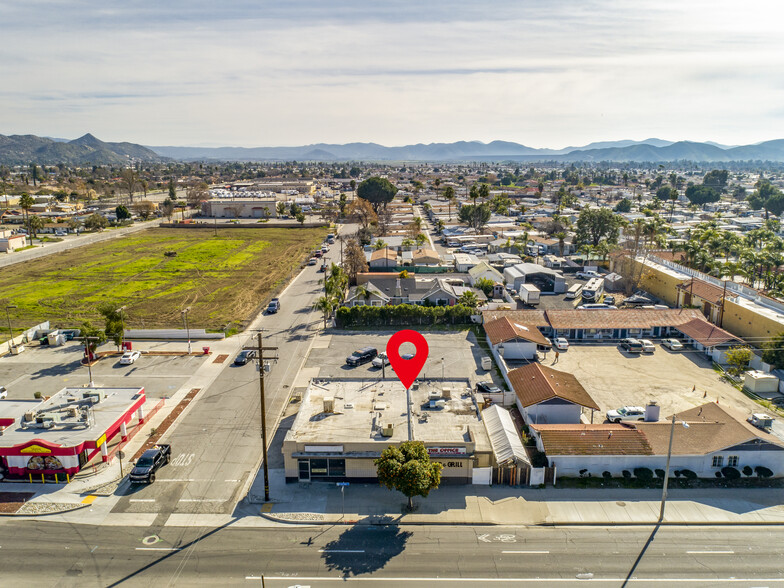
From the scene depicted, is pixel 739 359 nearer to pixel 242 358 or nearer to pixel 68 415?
pixel 242 358

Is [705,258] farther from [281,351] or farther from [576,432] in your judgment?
[281,351]

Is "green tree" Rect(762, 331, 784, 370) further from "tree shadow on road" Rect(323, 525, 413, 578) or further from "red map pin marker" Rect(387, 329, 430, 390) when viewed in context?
"tree shadow on road" Rect(323, 525, 413, 578)

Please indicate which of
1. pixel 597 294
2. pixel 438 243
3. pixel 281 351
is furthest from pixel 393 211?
pixel 281 351

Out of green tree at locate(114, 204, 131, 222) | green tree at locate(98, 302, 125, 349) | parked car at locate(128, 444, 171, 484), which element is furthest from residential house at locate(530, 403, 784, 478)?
green tree at locate(114, 204, 131, 222)

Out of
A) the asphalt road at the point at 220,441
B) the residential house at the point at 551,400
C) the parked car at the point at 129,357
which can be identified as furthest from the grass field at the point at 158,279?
the residential house at the point at 551,400

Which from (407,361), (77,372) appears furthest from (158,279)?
(407,361)

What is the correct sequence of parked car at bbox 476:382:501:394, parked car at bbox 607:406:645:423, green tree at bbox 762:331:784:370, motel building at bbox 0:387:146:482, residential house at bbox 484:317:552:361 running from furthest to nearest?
residential house at bbox 484:317:552:361 → green tree at bbox 762:331:784:370 → parked car at bbox 476:382:501:394 → parked car at bbox 607:406:645:423 → motel building at bbox 0:387:146:482

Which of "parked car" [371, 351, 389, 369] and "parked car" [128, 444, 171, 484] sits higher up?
"parked car" [371, 351, 389, 369]
